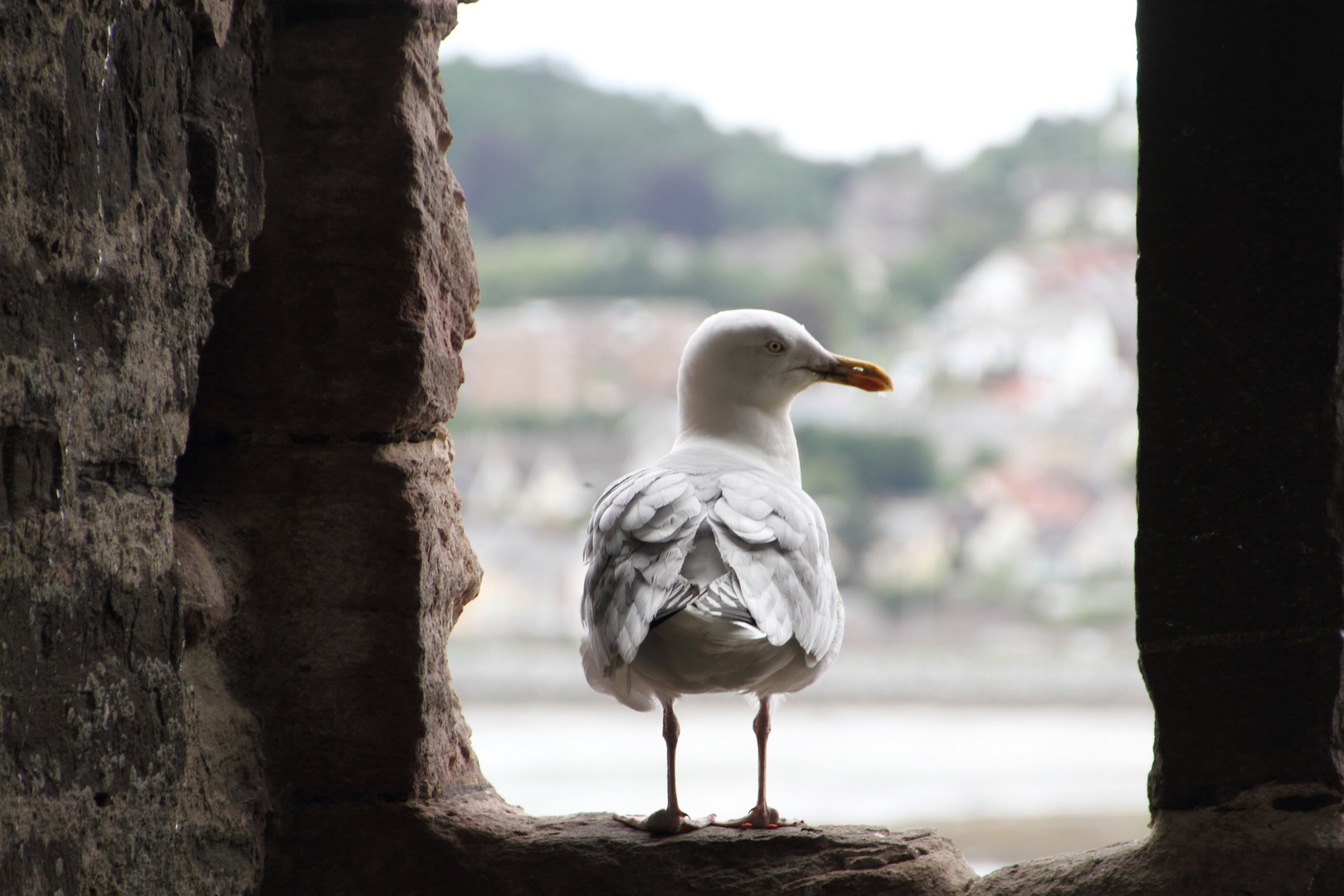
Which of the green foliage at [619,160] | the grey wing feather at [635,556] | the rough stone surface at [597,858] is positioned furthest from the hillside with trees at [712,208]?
the rough stone surface at [597,858]

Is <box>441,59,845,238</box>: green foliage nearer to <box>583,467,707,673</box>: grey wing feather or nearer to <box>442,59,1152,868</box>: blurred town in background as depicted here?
<box>442,59,1152,868</box>: blurred town in background

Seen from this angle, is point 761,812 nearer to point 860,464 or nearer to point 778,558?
point 778,558

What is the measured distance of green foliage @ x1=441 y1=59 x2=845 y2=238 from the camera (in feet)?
31.0

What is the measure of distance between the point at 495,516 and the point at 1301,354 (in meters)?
8.26

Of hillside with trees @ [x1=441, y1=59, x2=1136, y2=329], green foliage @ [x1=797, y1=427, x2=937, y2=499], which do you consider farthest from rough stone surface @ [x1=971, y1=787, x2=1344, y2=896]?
green foliage @ [x1=797, y1=427, x2=937, y2=499]

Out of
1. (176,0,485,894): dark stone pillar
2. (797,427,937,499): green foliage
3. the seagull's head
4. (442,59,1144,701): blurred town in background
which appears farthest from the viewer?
(797,427,937,499): green foliage

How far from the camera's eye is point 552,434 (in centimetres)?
962

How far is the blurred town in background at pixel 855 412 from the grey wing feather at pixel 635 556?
4.44m

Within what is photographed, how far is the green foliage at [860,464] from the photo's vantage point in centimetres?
894

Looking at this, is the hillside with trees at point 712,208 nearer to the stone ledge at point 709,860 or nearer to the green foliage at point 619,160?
the green foliage at point 619,160

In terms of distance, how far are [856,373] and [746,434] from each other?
0.22 meters

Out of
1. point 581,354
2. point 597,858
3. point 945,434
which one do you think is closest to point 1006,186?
point 945,434

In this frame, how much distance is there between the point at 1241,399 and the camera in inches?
63.8

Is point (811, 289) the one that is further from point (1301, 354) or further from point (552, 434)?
point (1301, 354)
